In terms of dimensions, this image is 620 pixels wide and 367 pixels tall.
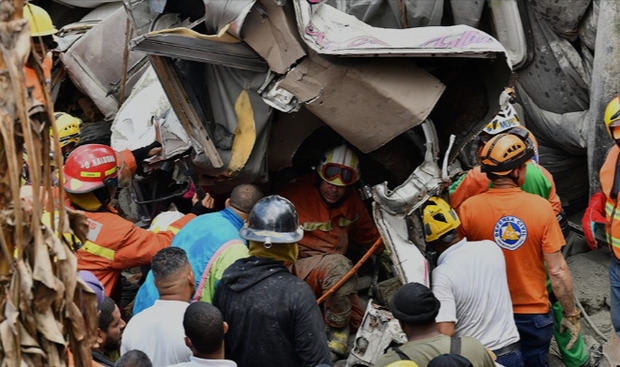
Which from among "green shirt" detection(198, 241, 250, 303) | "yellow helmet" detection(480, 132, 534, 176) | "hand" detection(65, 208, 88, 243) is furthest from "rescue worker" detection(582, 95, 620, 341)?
"hand" detection(65, 208, 88, 243)

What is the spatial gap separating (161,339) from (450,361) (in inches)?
54.1

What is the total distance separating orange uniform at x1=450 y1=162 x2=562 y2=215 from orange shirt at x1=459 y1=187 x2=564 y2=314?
0.53 meters

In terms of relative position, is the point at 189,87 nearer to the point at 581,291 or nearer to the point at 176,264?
the point at 176,264

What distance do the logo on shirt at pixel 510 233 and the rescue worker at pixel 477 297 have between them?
15.9 inches

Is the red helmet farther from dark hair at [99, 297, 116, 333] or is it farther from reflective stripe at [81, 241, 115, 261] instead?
dark hair at [99, 297, 116, 333]

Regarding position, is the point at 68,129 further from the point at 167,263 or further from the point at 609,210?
the point at 609,210

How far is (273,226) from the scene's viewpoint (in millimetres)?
3979

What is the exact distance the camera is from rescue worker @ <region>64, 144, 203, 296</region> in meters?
4.92

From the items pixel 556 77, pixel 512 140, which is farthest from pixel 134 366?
Answer: pixel 556 77

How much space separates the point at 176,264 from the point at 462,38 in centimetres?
200

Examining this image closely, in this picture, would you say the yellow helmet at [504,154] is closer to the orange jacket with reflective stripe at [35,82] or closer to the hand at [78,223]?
the orange jacket with reflective stripe at [35,82]

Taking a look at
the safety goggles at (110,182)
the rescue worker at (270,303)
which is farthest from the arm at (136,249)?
the rescue worker at (270,303)

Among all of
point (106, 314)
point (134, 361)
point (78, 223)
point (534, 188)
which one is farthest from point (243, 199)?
point (78, 223)

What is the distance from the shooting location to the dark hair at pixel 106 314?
397cm
